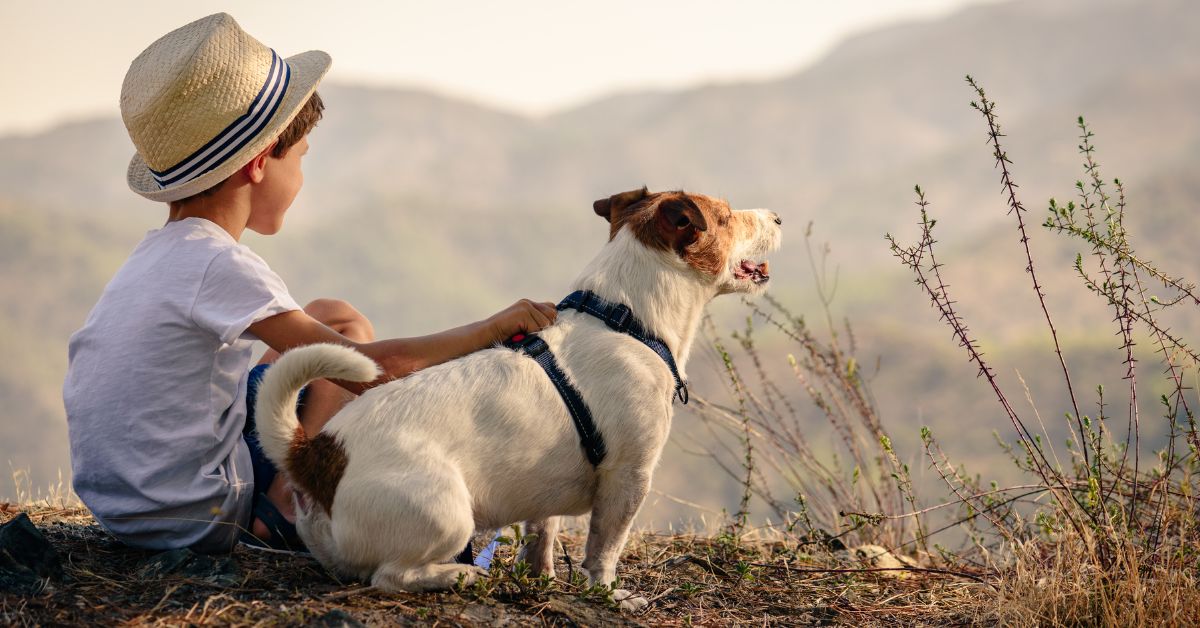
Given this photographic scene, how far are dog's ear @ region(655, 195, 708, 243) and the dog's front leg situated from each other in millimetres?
925

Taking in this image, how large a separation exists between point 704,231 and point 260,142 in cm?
166

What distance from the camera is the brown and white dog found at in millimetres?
2953

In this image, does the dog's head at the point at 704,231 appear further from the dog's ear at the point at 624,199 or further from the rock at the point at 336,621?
the rock at the point at 336,621

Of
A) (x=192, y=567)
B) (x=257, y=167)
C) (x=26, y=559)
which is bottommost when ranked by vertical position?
(x=26, y=559)

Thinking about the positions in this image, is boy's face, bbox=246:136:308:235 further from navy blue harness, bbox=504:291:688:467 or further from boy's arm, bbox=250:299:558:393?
Result: navy blue harness, bbox=504:291:688:467

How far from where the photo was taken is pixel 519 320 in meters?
3.44

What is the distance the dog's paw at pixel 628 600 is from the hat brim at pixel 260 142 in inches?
78.1

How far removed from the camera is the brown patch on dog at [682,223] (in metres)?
3.67

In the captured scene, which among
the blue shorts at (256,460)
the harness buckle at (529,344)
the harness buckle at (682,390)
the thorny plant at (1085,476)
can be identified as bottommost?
the blue shorts at (256,460)

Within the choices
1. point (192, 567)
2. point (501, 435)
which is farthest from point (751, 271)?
point (192, 567)

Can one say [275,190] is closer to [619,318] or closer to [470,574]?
[619,318]

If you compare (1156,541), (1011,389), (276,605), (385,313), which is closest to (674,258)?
(276,605)

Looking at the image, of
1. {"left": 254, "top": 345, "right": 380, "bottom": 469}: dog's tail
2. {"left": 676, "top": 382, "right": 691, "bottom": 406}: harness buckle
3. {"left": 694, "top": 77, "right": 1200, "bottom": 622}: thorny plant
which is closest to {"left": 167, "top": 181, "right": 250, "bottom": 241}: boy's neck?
{"left": 254, "top": 345, "right": 380, "bottom": 469}: dog's tail

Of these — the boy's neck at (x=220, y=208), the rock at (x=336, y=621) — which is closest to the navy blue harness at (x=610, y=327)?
the rock at (x=336, y=621)
